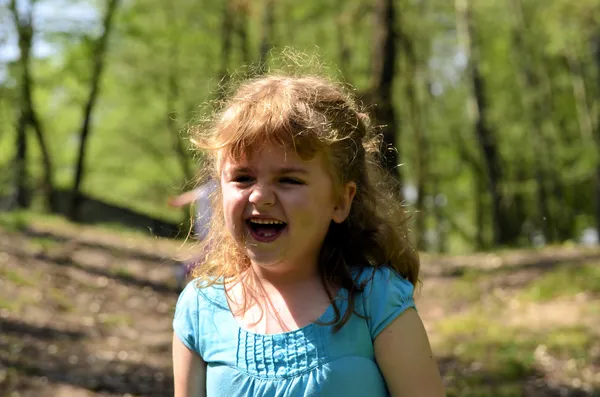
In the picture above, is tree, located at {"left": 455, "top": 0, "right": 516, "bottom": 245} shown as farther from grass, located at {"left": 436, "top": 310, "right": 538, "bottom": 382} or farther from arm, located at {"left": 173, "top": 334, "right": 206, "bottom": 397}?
arm, located at {"left": 173, "top": 334, "right": 206, "bottom": 397}

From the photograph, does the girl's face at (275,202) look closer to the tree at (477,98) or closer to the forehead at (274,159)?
the forehead at (274,159)

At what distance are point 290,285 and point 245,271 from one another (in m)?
0.18

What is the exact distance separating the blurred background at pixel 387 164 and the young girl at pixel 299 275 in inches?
15.6

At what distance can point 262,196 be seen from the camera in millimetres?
A: 2102

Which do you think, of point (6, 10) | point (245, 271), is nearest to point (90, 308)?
point (245, 271)

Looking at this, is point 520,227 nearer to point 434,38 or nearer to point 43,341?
point 434,38

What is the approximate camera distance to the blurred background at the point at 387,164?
7.31m

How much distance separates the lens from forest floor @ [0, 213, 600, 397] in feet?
22.0

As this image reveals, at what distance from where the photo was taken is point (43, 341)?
7965mm

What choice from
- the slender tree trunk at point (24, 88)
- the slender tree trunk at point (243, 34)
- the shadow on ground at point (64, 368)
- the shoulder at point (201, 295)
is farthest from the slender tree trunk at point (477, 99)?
the shoulder at point (201, 295)

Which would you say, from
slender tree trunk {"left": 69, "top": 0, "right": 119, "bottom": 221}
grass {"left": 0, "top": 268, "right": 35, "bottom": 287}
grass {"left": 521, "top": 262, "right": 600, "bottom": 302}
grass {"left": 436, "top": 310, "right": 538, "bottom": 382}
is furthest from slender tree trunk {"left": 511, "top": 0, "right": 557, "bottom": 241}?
grass {"left": 0, "top": 268, "right": 35, "bottom": 287}

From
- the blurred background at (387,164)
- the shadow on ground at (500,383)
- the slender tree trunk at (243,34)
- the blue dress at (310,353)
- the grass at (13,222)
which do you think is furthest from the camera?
the slender tree trunk at (243,34)

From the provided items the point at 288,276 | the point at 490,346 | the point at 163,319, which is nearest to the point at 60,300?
the point at 163,319

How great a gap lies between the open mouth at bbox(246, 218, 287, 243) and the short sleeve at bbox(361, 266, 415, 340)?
268 millimetres
